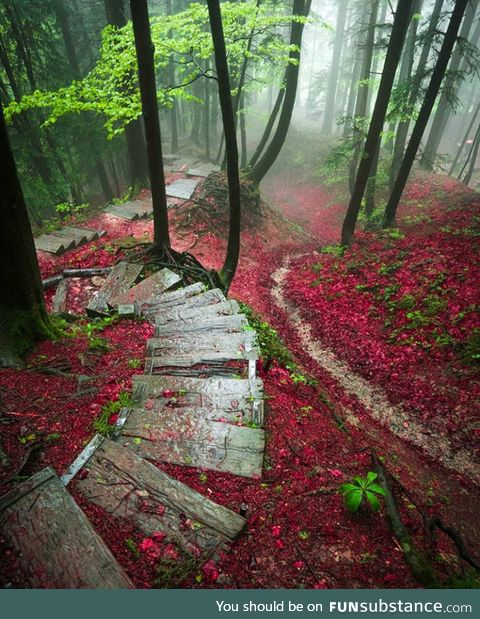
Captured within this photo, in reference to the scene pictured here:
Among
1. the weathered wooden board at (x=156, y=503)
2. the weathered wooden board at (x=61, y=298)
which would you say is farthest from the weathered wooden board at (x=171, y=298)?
the weathered wooden board at (x=156, y=503)

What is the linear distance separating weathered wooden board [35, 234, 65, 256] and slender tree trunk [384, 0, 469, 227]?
12.5 metres

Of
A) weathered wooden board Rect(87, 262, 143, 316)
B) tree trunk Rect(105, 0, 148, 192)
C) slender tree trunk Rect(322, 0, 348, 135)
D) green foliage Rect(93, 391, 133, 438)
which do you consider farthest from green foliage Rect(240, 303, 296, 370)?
slender tree trunk Rect(322, 0, 348, 135)

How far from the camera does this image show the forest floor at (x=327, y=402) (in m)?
3.10

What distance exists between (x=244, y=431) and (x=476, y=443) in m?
4.64

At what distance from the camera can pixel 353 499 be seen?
11.4 ft

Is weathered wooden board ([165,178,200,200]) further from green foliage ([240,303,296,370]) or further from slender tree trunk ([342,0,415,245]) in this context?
green foliage ([240,303,296,370])

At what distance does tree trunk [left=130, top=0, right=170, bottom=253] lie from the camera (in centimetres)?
638

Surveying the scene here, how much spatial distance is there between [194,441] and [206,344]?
2.15 m

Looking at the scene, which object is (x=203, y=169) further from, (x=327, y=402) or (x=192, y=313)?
(x=327, y=402)

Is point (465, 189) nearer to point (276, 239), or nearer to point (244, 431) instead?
point (276, 239)

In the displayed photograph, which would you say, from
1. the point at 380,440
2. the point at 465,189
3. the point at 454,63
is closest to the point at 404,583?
the point at 380,440

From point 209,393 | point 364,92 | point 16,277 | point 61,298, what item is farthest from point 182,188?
point 209,393

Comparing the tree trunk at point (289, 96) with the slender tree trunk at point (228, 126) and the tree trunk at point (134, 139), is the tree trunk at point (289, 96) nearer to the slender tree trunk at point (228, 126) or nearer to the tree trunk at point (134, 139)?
the tree trunk at point (134, 139)

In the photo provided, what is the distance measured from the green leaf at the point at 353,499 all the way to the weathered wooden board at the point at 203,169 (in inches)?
759
